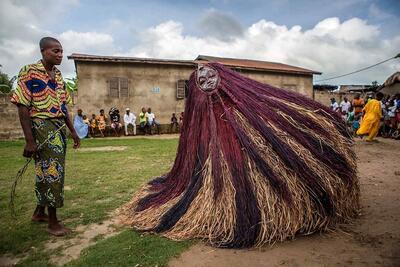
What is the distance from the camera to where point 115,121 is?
53.9ft

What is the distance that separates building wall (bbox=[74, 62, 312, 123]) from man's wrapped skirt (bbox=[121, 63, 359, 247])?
46.0 ft

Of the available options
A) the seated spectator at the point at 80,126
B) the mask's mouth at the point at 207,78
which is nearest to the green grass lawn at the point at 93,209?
the mask's mouth at the point at 207,78

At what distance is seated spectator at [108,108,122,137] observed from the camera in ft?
53.7

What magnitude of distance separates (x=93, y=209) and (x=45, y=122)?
137 centimetres

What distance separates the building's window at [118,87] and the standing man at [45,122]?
14.0 m

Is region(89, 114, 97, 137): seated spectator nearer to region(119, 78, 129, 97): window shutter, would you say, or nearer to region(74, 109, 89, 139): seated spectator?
region(74, 109, 89, 139): seated spectator

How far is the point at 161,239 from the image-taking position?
3.07 m

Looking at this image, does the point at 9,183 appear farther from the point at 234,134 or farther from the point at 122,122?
the point at 122,122

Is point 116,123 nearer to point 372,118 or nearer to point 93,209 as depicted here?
point 372,118

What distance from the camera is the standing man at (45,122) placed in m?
3.18

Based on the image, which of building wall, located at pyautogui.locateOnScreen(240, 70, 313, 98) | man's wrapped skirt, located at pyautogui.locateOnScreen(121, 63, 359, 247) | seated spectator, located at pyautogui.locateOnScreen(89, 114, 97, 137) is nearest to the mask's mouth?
man's wrapped skirt, located at pyautogui.locateOnScreen(121, 63, 359, 247)

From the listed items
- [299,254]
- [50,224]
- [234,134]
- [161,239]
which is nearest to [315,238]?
[299,254]

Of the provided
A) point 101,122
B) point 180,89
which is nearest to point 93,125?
point 101,122

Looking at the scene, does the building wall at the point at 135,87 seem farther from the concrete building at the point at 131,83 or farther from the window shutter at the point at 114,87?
the window shutter at the point at 114,87
